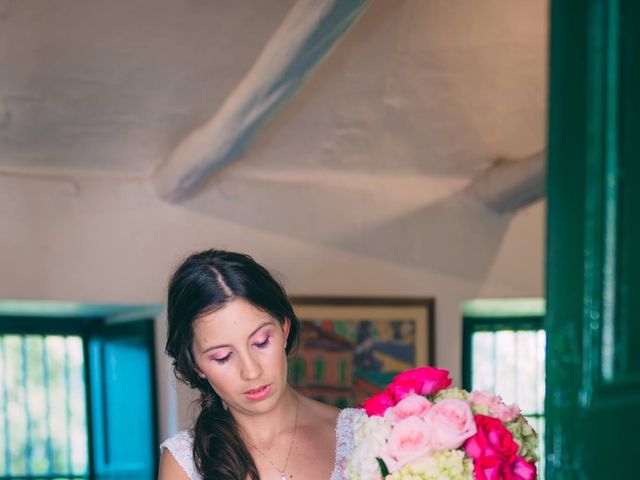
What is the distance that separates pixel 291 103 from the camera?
181 inches

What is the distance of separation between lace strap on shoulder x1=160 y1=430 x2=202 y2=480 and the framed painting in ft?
8.48

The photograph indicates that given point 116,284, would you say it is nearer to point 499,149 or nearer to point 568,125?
point 499,149

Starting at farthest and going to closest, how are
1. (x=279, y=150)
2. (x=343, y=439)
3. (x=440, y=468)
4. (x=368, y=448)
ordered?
(x=279, y=150) → (x=343, y=439) → (x=368, y=448) → (x=440, y=468)

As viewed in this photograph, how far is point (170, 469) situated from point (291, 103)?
2583mm

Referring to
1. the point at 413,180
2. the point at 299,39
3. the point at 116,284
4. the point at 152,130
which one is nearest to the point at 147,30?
the point at 152,130

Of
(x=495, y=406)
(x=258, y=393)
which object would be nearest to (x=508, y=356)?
(x=258, y=393)

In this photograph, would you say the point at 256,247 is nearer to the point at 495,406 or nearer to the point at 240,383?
the point at 240,383

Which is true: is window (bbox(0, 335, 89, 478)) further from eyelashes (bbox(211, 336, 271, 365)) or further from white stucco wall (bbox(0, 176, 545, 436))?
eyelashes (bbox(211, 336, 271, 365))

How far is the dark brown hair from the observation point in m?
2.23

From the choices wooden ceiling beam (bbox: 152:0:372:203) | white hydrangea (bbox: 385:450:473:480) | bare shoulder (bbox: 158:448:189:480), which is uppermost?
wooden ceiling beam (bbox: 152:0:372:203)

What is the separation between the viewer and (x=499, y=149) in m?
5.22

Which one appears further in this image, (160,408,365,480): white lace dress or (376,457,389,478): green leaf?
(160,408,365,480): white lace dress

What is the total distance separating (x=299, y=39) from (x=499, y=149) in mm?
2383

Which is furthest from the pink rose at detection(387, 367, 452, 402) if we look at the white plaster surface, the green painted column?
the white plaster surface
